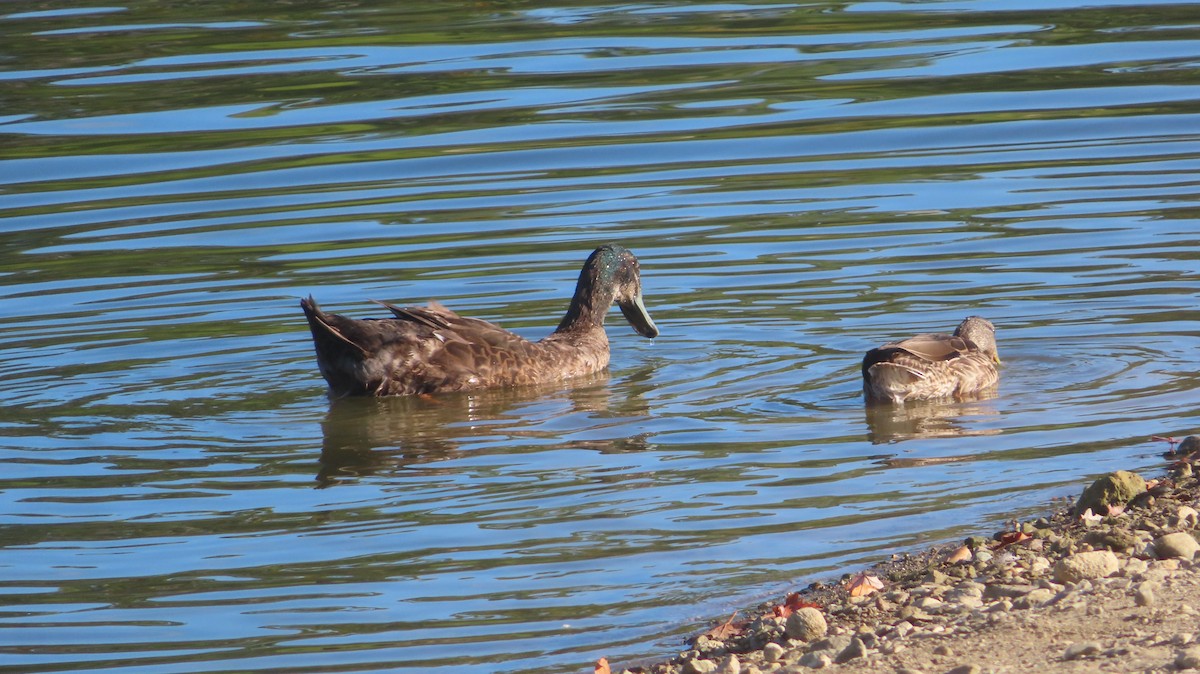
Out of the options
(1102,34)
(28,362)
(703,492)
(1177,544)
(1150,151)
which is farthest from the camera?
(1102,34)

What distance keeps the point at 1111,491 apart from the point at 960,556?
77 centimetres

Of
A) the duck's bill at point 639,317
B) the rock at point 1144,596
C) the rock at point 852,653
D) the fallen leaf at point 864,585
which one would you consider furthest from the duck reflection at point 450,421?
the rock at point 1144,596

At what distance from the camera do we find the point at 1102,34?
20594mm

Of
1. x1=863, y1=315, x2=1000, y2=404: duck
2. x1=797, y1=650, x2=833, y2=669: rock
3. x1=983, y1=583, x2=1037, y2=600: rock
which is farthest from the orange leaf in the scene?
x1=863, y1=315, x2=1000, y2=404: duck

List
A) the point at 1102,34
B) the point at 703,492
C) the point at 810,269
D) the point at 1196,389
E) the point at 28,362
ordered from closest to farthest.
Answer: the point at 703,492, the point at 1196,389, the point at 28,362, the point at 810,269, the point at 1102,34

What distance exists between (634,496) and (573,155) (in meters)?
8.71

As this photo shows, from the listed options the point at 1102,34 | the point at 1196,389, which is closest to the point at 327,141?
the point at 1102,34

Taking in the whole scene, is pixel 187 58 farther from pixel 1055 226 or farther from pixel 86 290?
pixel 1055 226

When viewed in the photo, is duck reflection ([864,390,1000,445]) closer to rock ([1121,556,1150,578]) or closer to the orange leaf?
the orange leaf

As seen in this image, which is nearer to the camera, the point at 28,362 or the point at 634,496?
the point at 634,496

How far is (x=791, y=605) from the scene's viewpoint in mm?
7043

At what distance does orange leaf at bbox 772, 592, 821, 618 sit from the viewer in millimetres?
6949

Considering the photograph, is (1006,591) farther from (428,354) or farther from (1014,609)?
(428,354)

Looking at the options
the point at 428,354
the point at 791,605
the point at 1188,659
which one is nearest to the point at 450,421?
the point at 428,354
